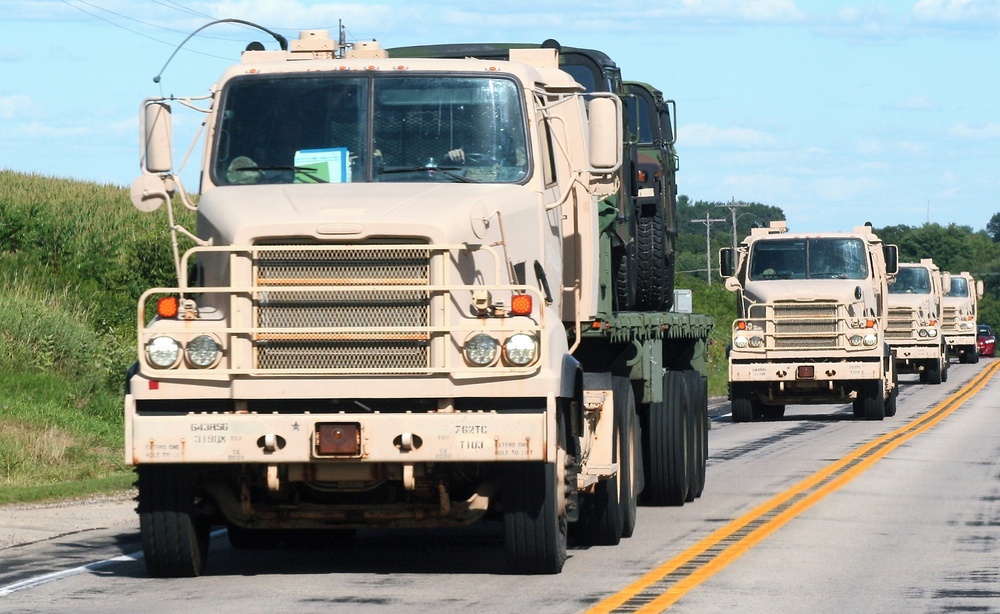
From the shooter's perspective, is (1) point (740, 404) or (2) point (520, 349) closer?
(2) point (520, 349)

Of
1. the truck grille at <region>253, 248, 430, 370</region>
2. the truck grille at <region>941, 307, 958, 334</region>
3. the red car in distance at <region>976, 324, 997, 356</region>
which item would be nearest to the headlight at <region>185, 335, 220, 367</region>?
the truck grille at <region>253, 248, 430, 370</region>

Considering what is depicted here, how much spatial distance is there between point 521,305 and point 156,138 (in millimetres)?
2793

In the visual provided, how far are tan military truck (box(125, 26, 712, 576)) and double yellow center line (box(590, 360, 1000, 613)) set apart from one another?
28.9 inches

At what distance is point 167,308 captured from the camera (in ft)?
33.6

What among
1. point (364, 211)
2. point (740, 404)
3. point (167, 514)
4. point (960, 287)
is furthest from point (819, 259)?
point (960, 287)

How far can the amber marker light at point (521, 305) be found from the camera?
10047mm

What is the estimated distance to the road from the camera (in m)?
9.84

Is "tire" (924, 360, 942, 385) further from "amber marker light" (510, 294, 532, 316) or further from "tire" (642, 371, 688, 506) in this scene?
"amber marker light" (510, 294, 532, 316)

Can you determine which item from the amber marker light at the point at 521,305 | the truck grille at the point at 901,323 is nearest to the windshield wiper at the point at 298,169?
the amber marker light at the point at 521,305

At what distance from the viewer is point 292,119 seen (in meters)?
11.2

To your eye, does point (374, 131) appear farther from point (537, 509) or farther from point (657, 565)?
point (657, 565)

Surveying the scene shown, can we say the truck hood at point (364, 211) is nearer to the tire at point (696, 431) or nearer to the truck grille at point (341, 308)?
the truck grille at point (341, 308)

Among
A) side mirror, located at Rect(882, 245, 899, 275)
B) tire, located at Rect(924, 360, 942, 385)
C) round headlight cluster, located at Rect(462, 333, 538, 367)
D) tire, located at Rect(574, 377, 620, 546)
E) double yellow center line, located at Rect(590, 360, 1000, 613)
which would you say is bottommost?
double yellow center line, located at Rect(590, 360, 1000, 613)

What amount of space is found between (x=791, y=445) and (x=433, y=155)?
14757mm
